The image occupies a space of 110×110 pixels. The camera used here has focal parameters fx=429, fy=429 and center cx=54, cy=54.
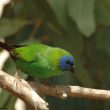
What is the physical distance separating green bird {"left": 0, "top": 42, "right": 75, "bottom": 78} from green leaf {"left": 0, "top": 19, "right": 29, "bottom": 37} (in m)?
0.51

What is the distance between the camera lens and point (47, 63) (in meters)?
1.37

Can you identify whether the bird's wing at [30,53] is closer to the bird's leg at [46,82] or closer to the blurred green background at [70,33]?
the bird's leg at [46,82]

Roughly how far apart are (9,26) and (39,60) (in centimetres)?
57

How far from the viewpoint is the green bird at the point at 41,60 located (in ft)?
4.45

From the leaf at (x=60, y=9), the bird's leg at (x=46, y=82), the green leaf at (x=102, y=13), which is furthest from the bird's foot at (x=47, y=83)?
the green leaf at (x=102, y=13)

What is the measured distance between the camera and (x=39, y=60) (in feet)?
4.57

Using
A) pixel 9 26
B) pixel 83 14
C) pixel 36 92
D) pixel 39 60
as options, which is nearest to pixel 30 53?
pixel 39 60

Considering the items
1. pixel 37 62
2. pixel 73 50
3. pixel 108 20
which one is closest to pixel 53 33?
pixel 73 50

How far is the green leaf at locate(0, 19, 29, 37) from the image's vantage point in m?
1.92

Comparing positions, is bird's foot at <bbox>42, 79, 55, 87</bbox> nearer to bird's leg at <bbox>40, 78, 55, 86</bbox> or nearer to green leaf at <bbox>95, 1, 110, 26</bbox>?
bird's leg at <bbox>40, 78, 55, 86</bbox>

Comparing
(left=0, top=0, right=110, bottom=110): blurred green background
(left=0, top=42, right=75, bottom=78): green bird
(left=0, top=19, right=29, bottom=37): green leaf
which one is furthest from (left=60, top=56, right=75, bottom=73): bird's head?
(left=0, top=19, right=29, bottom=37): green leaf

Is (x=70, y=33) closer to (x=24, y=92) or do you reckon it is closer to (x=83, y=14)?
(x=83, y=14)

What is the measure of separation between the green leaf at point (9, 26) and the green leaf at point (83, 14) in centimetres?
26

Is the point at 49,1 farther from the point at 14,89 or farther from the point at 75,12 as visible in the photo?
the point at 14,89
